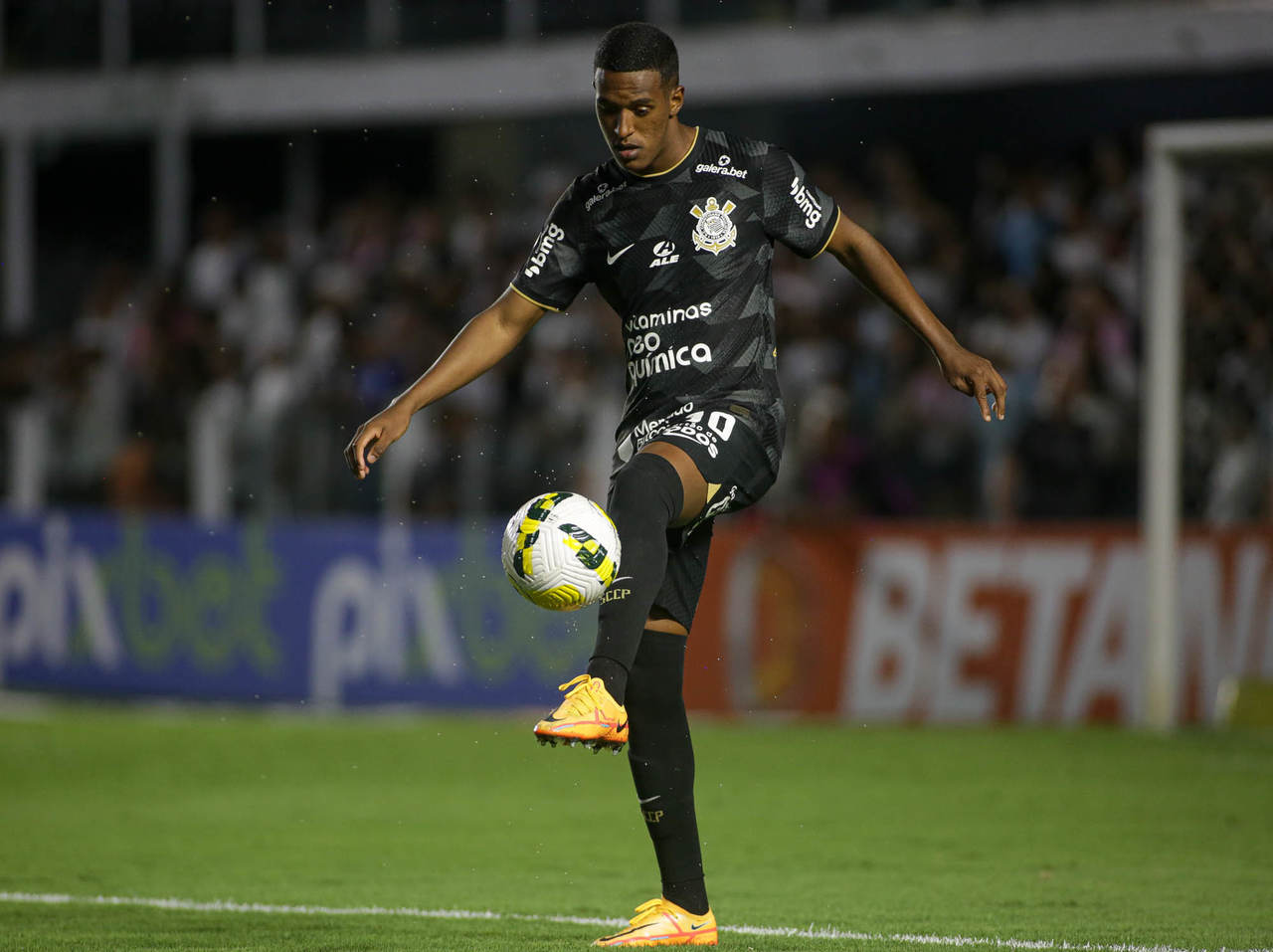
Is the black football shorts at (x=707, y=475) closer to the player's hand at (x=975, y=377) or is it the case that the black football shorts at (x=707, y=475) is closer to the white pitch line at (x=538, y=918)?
the player's hand at (x=975, y=377)

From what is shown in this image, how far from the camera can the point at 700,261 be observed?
529cm

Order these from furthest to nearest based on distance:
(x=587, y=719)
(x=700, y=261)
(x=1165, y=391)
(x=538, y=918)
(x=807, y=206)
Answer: (x=1165, y=391) → (x=538, y=918) → (x=807, y=206) → (x=700, y=261) → (x=587, y=719)

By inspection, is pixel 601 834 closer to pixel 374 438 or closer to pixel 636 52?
pixel 374 438

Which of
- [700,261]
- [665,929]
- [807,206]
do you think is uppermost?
[807,206]

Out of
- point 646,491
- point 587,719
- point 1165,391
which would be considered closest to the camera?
point 587,719

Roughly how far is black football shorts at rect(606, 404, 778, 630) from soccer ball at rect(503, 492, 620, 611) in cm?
35

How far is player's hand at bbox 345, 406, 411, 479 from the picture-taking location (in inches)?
206

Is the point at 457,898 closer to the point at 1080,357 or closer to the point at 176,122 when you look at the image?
the point at 1080,357

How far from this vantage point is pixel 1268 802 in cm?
898

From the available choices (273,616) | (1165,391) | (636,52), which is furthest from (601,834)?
(273,616)

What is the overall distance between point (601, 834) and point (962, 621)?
4913mm

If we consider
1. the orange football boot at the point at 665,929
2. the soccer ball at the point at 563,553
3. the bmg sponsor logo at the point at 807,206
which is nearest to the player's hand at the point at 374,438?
the soccer ball at the point at 563,553

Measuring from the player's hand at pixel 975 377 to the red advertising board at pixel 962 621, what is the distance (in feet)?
24.9

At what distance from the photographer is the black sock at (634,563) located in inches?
191
